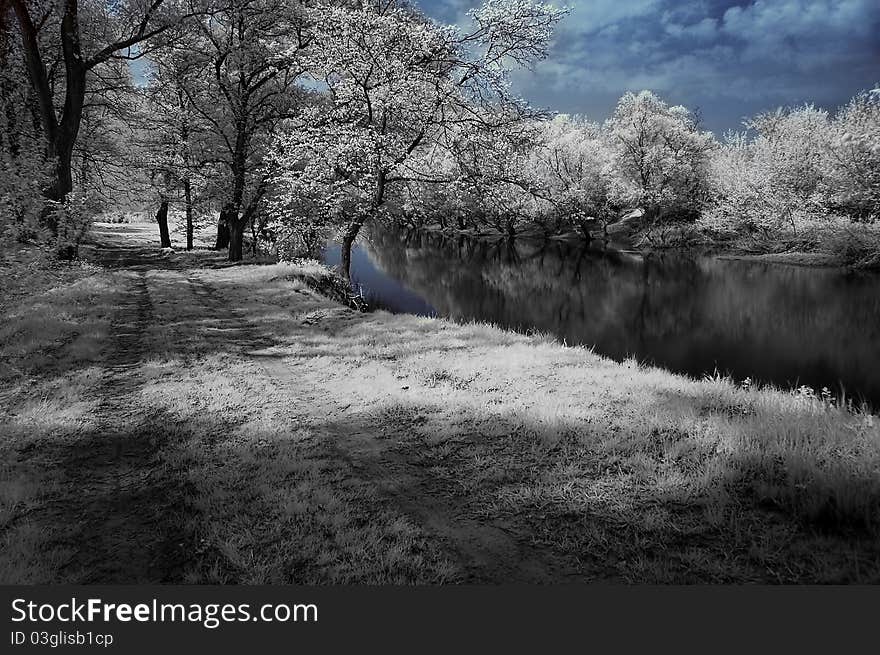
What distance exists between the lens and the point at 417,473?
5.86 meters

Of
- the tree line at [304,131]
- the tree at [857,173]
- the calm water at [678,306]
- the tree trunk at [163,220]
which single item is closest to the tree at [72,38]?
the tree line at [304,131]

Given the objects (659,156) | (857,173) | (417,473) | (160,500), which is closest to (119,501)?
(160,500)

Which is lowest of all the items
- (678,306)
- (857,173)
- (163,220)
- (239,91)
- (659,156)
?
(678,306)

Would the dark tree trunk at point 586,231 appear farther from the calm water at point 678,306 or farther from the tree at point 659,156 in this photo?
the calm water at point 678,306

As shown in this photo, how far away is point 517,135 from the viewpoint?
15.9 m

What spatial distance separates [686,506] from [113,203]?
37.2m

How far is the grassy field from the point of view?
4.12 m

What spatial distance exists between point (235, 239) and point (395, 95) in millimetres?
16486

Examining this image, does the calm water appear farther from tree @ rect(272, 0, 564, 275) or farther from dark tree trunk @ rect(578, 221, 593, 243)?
dark tree trunk @ rect(578, 221, 593, 243)

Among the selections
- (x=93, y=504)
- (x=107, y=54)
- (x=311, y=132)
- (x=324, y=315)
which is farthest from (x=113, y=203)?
(x=93, y=504)

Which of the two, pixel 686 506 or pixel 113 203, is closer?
pixel 686 506

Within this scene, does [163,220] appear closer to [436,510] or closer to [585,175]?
[436,510]

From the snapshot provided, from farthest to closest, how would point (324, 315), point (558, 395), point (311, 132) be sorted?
point (311, 132), point (324, 315), point (558, 395)

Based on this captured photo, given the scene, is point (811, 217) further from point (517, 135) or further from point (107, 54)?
point (107, 54)
